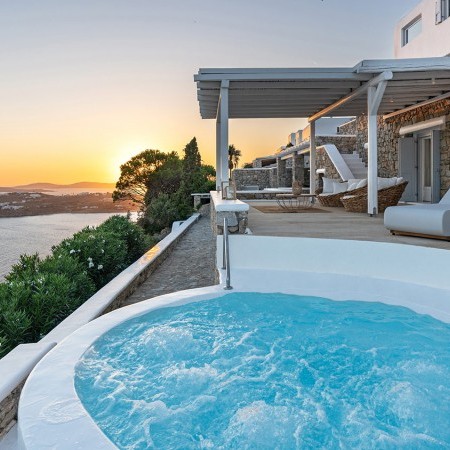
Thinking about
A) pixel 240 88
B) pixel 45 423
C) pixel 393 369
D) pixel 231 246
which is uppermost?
pixel 240 88

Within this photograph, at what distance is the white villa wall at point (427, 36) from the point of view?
56.9ft

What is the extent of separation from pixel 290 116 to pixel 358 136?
5.23 m

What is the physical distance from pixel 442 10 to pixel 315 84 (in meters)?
11.9

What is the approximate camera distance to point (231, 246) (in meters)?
6.12

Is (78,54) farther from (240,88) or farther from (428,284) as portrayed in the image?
(428,284)

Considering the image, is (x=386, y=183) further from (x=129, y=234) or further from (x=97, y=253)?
(x=97, y=253)

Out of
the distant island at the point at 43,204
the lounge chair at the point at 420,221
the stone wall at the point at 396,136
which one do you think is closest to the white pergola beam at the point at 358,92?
the stone wall at the point at 396,136

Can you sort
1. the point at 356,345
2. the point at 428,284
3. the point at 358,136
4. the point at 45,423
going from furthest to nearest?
the point at 358,136 → the point at 428,284 → the point at 356,345 → the point at 45,423

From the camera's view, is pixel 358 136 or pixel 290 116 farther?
pixel 358 136

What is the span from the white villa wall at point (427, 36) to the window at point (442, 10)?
0.18 metres

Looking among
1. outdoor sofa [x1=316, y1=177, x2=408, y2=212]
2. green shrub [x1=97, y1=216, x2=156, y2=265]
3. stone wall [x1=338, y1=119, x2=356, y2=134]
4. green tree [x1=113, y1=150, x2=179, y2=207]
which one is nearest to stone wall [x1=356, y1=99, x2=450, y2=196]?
stone wall [x1=338, y1=119, x2=356, y2=134]

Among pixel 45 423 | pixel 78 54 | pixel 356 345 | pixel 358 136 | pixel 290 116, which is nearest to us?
pixel 45 423

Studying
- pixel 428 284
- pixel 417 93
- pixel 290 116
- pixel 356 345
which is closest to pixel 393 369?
pixel 356 345

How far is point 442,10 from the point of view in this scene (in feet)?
57.1
